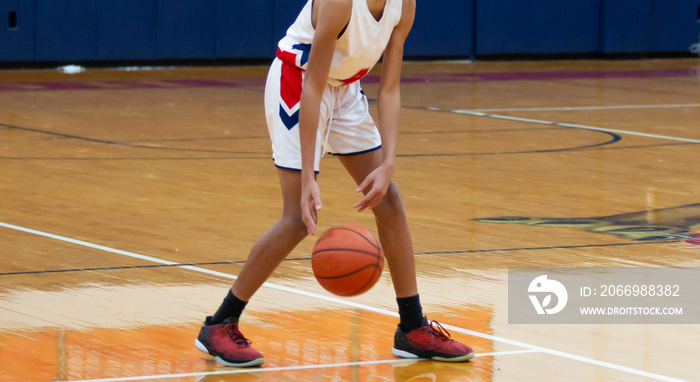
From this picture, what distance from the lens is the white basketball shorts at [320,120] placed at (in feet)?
13.9

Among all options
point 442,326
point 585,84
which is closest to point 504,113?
point 585,84

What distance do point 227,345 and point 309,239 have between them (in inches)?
93.6

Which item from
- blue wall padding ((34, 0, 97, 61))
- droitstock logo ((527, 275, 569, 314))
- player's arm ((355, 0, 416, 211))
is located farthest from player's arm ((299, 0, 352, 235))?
blue wall padding ((34, 0, 97, 61))

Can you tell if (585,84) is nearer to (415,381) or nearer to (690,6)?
(690,6)

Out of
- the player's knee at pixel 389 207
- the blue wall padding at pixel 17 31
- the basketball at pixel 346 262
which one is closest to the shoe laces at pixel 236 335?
the basketball at pixel 346 262

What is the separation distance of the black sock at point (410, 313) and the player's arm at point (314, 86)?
556 mm

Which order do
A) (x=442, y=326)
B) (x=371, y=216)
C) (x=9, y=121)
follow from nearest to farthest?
(x=442, y=326) → (x=371, y=216) → (x=9, y=121)

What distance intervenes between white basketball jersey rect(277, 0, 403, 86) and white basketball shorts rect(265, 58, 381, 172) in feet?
0.19

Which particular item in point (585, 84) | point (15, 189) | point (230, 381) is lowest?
point (230, 381)

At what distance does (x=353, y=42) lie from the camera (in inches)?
163

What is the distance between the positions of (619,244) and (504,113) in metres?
6.90

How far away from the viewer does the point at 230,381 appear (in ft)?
13.5

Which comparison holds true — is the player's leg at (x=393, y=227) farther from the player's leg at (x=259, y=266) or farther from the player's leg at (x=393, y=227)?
the player's leg at (x=259, y=266)

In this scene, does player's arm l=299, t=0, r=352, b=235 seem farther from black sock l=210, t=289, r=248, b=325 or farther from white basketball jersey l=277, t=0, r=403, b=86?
black sock l=210, t=289, r=248, b=325
